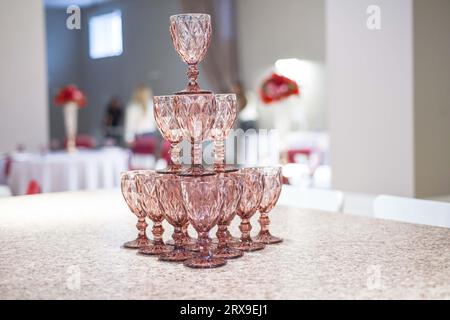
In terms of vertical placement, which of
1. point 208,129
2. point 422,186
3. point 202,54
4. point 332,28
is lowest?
point 422,186

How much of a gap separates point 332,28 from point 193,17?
9.17ft

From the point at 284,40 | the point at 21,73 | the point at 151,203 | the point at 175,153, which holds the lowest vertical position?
the point at 151,203

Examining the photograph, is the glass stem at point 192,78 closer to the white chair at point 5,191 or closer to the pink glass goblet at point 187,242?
the pink glass goblet at point 187,242

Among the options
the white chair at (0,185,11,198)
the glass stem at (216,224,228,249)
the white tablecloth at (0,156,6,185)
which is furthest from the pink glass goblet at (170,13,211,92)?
the white tablecloth at (0,156,6,185)

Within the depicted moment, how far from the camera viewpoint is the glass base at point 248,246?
5.88 feet

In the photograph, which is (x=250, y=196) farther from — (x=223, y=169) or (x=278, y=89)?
(x=278, y=89)

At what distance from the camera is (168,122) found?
175 cm

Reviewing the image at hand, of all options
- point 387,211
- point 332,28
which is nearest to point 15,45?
point 332,28

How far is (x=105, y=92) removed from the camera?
15812mm

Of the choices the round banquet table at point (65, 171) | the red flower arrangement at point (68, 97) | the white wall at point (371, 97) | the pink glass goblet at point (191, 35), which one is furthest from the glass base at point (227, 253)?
the red flower arrangement at point (68, 97)

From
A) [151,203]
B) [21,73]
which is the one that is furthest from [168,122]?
[21,73]

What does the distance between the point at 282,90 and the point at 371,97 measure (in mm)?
1518

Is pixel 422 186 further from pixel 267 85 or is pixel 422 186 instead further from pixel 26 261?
pixel 26 261

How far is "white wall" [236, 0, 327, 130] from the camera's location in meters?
10.0
